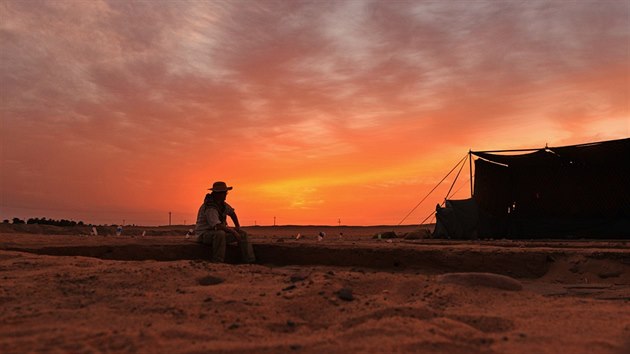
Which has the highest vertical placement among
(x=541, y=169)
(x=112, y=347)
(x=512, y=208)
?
(x=541, y=169)

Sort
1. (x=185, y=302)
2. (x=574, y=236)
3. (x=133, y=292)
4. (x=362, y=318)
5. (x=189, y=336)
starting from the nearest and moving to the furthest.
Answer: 1. (x=189, y=336)
2. (x=362, y=318)
3. (x=185, y=302)
4. (x=133, y=292)
5. (x=574, y=236)

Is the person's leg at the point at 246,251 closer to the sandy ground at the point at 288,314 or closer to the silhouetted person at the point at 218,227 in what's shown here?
the silhouetted person at the point at 218,227

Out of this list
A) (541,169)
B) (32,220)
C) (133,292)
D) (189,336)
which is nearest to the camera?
(189,336)

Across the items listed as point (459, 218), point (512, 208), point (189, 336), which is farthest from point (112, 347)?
point (512, 208)

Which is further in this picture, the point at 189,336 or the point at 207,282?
the point at 207,282

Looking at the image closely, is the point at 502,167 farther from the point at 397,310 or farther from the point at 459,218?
the point at 397,310

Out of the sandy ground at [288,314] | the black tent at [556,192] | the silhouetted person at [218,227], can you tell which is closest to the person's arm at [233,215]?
the silhouetted person at [218,227]

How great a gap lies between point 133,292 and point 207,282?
2.35 feet

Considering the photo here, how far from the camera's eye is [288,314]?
10.9 ft

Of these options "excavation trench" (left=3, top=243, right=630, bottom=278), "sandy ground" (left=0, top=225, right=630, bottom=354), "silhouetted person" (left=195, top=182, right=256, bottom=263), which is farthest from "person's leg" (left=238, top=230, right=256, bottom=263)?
"sandy ground" (left=0, top=225, right=630, bottom=354)

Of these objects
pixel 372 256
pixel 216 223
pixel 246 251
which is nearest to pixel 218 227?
pixel 216 223

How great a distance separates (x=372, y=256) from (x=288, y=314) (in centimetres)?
451

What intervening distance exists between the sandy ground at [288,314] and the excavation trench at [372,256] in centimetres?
198

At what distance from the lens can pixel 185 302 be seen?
139 inches
